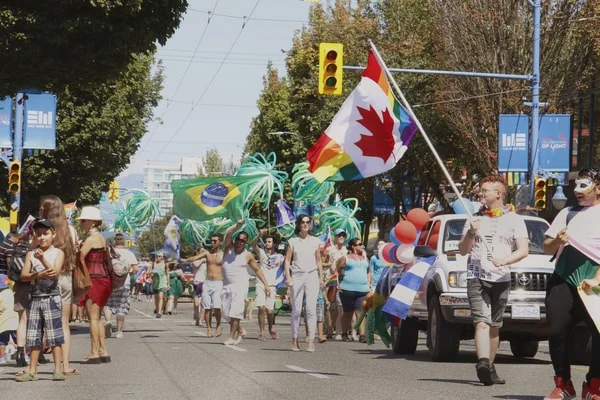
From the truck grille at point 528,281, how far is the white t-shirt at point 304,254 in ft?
11.7

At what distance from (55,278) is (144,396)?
2160mm

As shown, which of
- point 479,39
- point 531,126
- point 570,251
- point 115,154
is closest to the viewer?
point 570,251

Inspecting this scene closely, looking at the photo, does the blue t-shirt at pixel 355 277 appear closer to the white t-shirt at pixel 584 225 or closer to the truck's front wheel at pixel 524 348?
the truck's front wheel at pixel 524 348

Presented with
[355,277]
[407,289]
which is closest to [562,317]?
[407,289]

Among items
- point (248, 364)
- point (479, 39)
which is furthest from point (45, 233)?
point (479, 39)

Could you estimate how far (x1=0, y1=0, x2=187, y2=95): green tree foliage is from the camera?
19.2 metres

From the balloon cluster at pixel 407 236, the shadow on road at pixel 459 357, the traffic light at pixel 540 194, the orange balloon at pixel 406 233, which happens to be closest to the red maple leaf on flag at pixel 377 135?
the shadow on road at pixel 459 357

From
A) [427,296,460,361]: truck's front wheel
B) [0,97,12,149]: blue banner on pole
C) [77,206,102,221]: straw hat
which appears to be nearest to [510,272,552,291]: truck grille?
[427,296,460,361]: truck's front wheel

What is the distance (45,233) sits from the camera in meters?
12.8

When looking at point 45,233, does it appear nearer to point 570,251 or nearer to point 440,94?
point 570,251

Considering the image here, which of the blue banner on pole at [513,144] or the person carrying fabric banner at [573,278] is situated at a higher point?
the blue banner on pole at [513,144]

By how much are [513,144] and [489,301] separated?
71.1 ft

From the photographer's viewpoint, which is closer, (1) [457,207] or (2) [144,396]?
(2) [144,396]

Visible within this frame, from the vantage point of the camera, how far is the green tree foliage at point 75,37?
19172mm
